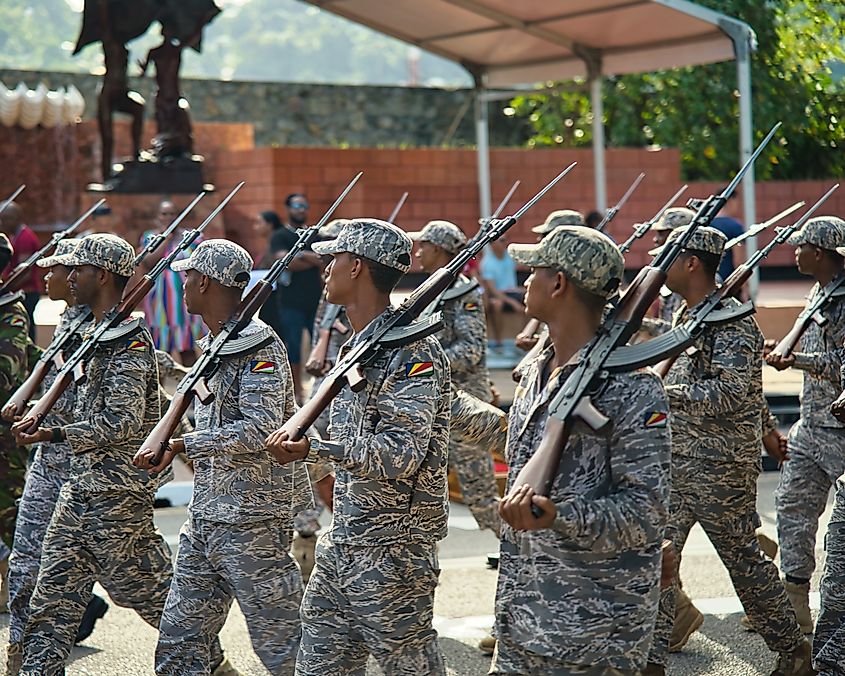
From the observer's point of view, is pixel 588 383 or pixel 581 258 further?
pixel 581 258

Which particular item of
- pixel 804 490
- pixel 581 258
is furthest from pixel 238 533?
pixel 804 490

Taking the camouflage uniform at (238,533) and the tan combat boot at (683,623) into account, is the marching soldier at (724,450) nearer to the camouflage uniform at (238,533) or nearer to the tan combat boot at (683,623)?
the tan combat boot at (683,623)

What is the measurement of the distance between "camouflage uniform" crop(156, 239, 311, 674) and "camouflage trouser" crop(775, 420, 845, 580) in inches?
106

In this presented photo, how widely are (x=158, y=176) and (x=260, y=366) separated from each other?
38.4 ft

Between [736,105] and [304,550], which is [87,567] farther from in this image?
[736,105]

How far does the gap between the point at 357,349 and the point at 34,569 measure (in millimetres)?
2251

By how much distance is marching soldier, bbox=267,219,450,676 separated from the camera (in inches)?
184

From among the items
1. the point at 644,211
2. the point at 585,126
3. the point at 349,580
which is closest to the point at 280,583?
the point at 349,580

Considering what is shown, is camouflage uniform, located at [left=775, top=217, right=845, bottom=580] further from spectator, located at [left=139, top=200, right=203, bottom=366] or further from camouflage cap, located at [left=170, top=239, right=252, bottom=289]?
spectator, located at [left=139, top=200, right=203, bottom=366]

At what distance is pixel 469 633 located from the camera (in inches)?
279

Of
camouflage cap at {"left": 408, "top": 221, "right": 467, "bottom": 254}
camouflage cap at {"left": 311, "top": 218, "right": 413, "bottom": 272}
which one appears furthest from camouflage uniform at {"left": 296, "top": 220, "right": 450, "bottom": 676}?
camouflage cap at {"left": 408, "top": 221, "right": 467, "bottom": 254}

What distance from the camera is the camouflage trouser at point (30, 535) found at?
6.18 metres

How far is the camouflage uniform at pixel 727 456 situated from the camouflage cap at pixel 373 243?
1.75 meters

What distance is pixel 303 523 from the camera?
805 cm
